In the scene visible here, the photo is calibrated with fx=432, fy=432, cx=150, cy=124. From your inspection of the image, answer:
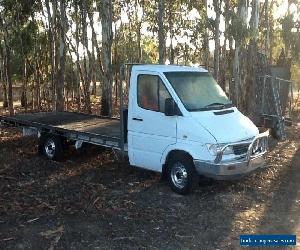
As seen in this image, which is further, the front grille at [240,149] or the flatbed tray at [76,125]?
the flatbed tray at [76,125]

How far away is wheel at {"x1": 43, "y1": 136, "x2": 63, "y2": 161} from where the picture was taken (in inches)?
428

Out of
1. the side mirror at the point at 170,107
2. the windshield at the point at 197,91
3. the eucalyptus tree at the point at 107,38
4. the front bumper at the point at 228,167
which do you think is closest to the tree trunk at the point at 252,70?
the eucalyptus tree at the point at 107,38

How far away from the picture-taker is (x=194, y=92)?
28.3ft

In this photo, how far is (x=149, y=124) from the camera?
8648mm

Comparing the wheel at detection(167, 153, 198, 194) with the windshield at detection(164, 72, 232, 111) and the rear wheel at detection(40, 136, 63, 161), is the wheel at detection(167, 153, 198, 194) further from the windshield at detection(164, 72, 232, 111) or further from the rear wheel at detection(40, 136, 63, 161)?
the rear wheel at detection(40, 136, 63, 161)

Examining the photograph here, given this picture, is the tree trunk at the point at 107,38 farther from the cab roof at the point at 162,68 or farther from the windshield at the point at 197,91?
the windshield at the point at 197,91

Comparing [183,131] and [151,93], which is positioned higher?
[151,93]

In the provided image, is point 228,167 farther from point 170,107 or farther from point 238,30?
point 238,30

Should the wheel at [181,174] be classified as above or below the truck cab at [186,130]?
below

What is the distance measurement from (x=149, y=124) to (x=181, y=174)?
118 cm

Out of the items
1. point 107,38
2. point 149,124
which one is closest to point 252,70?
point 107,38

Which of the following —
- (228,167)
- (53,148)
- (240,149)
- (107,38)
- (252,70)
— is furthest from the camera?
(107,38)

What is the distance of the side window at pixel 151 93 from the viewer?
8.45m

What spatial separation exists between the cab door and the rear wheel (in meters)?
2.55
